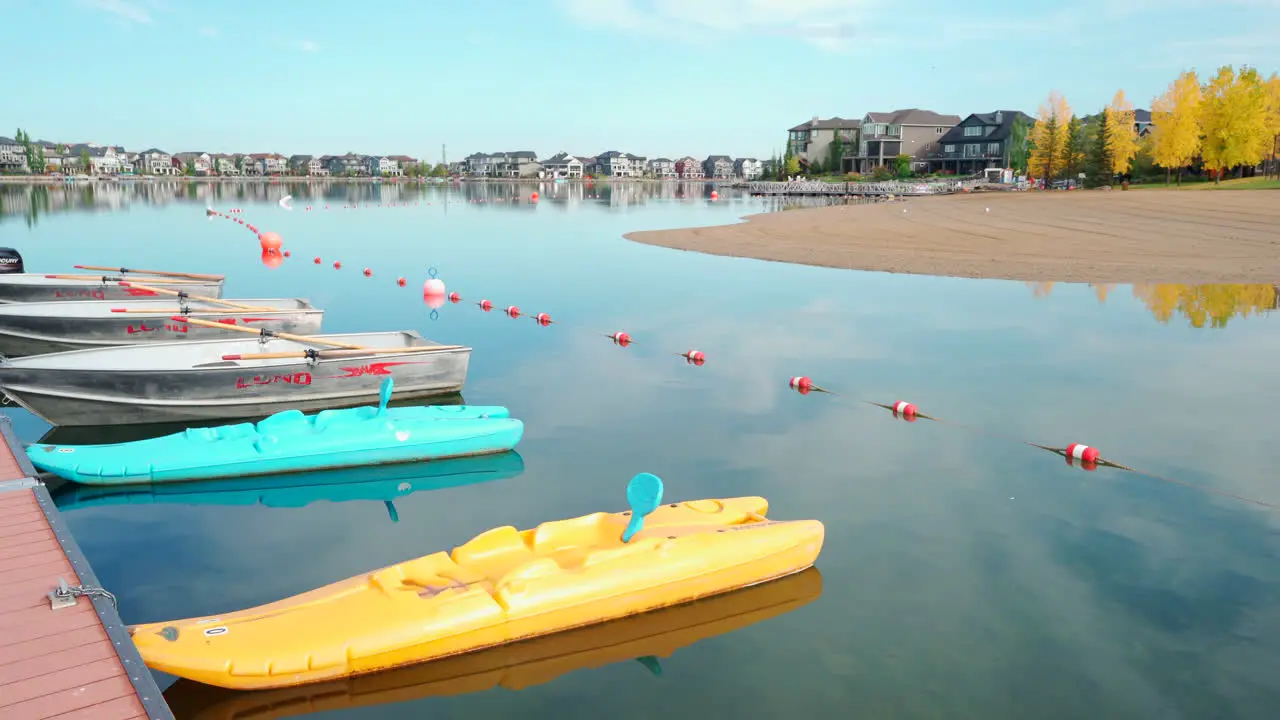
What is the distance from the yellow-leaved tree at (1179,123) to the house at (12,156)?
622ft

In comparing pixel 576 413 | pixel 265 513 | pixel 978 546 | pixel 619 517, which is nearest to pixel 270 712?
pixel 619 517

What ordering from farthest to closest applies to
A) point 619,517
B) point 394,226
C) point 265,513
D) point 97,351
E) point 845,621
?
1. point 394,226
2. point 97,351
3. point 265,513
4. point 619,517
5. point 845,621

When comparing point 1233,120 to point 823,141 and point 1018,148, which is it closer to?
point 1018,148

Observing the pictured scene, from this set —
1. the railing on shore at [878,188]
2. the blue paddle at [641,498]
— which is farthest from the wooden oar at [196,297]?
the railing on shore at [878,188]

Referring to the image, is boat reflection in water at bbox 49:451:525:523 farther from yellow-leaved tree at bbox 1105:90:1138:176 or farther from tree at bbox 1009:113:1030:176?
tree at bbox 1009:113:1030:176

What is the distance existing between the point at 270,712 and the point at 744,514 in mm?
5061

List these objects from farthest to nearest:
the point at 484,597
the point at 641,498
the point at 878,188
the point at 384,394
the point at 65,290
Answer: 1. the point at 878,188
2. the point at 65,290
3. the point at 384,394
4. the point at 641,498
5. the point at 484,597

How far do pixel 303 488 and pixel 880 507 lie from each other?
24.9ft

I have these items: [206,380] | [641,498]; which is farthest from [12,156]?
[641,498]

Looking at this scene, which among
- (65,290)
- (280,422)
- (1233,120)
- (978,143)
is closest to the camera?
(280,422)

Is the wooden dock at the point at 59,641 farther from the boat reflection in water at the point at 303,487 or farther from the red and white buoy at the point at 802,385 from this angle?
the red and white buoy at the point at 802,385

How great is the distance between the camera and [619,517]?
9.02m

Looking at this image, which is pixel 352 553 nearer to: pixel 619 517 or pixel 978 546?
pixel 619 517

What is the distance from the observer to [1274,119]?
235 feet
